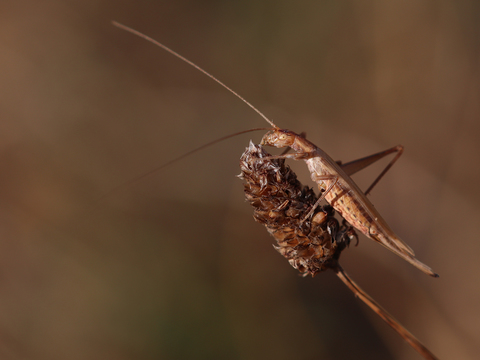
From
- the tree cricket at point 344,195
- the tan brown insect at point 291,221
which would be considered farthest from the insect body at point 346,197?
the tan brown insect at point 291,221

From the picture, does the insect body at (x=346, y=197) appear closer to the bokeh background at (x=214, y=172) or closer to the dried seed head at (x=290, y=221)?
the dried seed head at (x=290, y=221)

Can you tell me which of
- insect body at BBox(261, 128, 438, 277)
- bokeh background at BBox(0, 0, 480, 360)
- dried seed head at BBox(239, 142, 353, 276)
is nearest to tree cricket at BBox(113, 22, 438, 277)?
insect body at BBox(261, 128, 438, 277)

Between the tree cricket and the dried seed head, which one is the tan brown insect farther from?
the tree cricket

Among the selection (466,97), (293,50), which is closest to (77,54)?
(293,50)

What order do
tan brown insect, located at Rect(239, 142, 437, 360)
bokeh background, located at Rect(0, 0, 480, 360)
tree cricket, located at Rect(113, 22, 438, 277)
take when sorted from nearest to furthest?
tan brown insect, located at Rect(239, 142, 437, 360), tree cricket, located at Rect(113, 22, 438, 277), bokeh background, located at Rect(0, 0, 480, 360)

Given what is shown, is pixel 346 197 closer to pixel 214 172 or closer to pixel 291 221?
pixel 291 221

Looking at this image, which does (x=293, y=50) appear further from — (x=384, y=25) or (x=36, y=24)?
(x=36, y=24)
